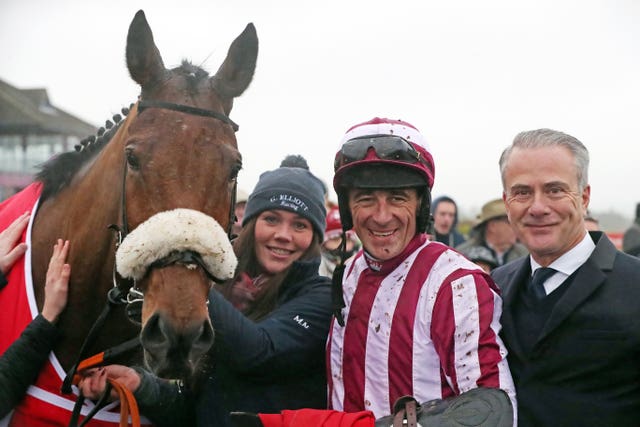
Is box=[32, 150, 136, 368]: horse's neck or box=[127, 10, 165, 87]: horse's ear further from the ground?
box=[127, 10, 165, 87]: horse's ear

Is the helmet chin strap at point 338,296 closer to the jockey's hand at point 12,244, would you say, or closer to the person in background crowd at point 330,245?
the jockey's hand at point 12,244

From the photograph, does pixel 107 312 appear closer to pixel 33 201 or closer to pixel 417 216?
pixel 33 201

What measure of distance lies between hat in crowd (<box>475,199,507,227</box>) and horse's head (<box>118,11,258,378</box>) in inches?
172

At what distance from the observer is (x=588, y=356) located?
6.28 feet

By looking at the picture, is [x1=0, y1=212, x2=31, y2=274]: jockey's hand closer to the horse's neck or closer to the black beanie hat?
the horse's neck

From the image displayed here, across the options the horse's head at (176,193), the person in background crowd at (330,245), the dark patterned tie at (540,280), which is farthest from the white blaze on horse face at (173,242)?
the person in background crowd at (330,245)

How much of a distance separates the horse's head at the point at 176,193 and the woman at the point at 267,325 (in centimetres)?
46

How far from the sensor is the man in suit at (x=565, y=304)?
1.89 metres

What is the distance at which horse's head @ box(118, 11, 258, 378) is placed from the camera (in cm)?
183

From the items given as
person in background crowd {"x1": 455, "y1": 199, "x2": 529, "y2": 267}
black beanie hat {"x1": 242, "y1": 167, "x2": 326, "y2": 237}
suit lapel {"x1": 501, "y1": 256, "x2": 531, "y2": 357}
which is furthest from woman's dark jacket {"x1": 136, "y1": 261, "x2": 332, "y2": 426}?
person in background crowd {"x1": 455, "y1": 199, "x2": 529, "y2": 267}

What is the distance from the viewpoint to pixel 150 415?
8.23 ft

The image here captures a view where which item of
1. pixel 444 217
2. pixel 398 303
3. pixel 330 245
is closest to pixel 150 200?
pixel 398 303

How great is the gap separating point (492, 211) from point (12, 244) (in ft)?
15.7

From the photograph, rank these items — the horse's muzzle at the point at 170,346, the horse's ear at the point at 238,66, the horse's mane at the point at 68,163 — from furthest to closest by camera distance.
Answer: the horse's mane at the point at 68,163
the horse's ear at the point at 238,66
the horse's muzzle at the point at 170,346
